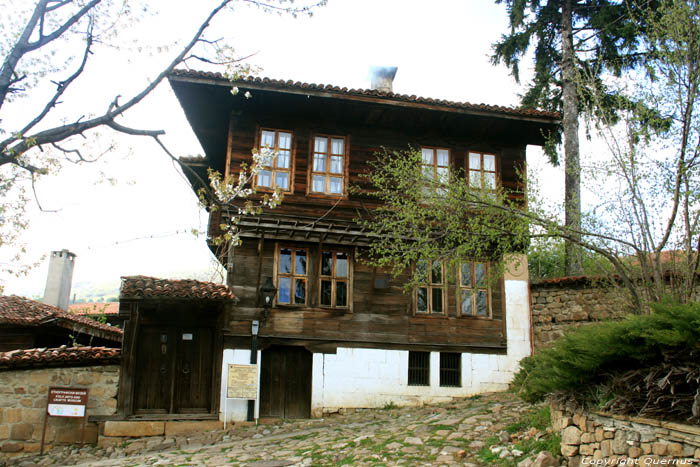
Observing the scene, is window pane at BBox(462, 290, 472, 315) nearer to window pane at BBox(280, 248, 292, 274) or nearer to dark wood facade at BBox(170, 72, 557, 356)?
dark wood facade at BBox(170, 72, 557, 356)

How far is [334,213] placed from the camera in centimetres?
1292

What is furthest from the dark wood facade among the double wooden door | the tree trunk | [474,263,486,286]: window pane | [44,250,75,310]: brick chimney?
[44,250,75,310]: brick chimney

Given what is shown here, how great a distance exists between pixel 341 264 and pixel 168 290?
13.0 feet

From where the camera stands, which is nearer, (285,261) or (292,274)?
(292,274)

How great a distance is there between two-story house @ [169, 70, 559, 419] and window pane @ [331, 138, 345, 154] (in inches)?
1.1

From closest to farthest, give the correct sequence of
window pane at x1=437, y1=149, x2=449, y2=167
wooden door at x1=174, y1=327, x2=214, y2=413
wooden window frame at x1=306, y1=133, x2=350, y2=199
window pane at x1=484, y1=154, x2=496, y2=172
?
1. wooden door at x1=174, y1=327, x2=214, y2=413
2. wooden window frame at x1=306, y1=133, x2=350, y2=199
3. window pane at x1=437, y1=149, x2=449, y2=167
4. window pane at x1=484, y1=154, x2=496, y2=172

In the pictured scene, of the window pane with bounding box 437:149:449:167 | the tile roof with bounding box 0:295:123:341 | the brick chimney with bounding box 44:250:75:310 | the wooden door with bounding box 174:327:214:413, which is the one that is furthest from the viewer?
the brick chimney with bounding box 44:250:75:310

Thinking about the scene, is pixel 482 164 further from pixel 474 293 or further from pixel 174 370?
pixel 174 370

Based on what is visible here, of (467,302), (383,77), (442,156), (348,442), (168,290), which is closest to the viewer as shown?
(348,442)

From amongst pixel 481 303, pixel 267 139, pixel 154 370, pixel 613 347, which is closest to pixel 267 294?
pixel 154 370

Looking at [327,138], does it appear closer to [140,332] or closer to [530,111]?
[530,111]

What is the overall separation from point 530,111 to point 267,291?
7866 millimetres

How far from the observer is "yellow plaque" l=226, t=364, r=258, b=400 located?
1112 cm

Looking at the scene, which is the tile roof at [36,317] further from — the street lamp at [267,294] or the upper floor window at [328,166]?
the upper floor window at [328,166]
